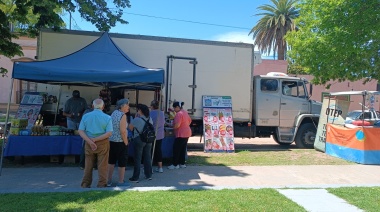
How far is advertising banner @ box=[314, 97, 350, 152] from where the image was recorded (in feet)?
34.5

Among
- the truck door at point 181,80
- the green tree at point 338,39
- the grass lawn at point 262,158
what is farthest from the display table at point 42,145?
the green tree at point 338,39

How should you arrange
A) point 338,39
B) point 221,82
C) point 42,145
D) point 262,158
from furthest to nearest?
1. point 338,39
2. point 221,82
3. point 262,158
4. point 42,145

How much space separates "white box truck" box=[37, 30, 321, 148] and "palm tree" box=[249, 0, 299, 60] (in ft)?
→ 59.1

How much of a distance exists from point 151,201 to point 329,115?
7536 millimetres

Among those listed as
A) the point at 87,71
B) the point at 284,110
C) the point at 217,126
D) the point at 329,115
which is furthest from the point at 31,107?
the point at 329,115

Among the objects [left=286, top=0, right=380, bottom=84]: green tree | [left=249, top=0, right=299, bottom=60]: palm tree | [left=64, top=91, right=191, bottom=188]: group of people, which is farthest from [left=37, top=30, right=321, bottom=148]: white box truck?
[left=249, top=0, right=299, bottom=60]: palm tree

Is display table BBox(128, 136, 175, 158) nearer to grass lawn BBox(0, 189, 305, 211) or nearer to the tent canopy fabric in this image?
the tent canopy fabric

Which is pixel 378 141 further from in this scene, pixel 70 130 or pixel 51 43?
pixel 51 43

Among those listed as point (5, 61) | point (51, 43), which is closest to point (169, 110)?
point (51, 43)

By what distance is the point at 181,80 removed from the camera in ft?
34.5

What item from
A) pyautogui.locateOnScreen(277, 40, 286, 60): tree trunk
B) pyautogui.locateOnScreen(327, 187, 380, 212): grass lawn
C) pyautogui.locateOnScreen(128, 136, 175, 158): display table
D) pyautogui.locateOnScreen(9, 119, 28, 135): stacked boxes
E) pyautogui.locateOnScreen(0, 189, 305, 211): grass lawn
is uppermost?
pyautogui.locateOnScreen(277, 40, 286, 60): tree trunk

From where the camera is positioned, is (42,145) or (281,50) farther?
(281,50)

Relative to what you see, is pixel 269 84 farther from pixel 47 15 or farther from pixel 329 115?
pixel 47 15

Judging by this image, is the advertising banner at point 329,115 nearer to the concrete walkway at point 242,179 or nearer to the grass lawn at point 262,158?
the grass lawn at point 262,158
